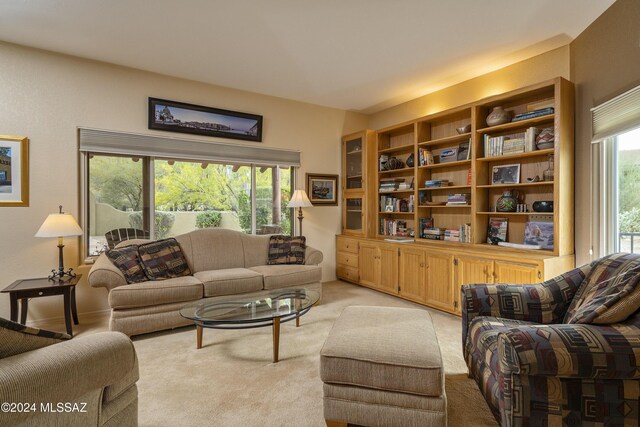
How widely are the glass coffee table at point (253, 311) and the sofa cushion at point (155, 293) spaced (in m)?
0.21

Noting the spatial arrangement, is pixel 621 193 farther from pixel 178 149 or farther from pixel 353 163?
pixel 178 149

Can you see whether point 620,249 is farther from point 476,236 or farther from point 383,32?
point 383,32

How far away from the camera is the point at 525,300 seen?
1979 millimetres

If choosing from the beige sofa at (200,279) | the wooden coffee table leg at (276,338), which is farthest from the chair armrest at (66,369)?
the beige sofa at (200,279)

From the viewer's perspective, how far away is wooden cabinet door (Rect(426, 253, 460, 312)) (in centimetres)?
340

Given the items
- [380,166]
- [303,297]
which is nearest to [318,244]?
[380,166]

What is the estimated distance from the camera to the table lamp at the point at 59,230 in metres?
2.85

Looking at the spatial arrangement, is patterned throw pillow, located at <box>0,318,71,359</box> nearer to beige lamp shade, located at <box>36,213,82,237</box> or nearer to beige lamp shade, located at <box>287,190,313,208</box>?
beige lamp shade, located at <box>36,213,82,237</box>

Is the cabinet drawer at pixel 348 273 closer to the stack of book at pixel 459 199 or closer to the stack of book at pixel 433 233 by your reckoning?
the stack of book at pixel 433 233

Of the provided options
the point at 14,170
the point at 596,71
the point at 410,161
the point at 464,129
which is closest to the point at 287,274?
the point at 410,161

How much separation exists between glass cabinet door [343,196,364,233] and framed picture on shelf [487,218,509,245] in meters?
1.82

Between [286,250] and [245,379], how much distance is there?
2065 mm

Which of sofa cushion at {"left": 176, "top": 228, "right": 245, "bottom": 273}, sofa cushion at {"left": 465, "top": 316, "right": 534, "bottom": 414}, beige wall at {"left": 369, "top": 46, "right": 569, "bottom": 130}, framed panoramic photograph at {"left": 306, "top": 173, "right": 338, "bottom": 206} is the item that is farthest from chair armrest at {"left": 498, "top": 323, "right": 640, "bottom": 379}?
framed panoramic photograph at {"left": 306, "top": 173, "right": 338, "bottom": 206}

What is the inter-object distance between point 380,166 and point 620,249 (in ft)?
9.39
